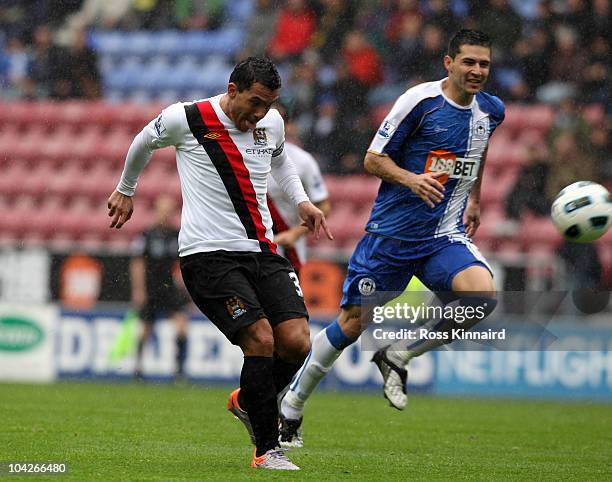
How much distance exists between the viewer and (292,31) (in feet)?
53.5

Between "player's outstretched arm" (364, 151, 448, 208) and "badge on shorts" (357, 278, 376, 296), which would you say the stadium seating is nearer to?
"badge on shorts" (357, 278, 376, 296)

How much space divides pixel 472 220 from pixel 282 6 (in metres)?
9.52

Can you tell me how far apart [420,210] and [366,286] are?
57 centimetres

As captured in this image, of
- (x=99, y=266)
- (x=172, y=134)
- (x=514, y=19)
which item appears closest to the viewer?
(x=172, y=134)

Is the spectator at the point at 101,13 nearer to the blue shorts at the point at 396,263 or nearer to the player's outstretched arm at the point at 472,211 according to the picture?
the player's outstretched arm at the point at 472,211

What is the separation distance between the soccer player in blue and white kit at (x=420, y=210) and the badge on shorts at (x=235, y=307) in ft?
5.22

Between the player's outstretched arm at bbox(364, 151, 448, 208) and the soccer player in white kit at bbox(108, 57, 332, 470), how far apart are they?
Result: 38.7 inches

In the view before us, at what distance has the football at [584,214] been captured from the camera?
721 centimetres

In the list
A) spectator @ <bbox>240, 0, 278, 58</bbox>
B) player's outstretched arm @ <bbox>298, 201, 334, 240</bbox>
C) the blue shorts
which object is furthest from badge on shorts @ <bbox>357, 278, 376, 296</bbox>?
spectator @ <bbox>240, 0, 278, 58</bbox>

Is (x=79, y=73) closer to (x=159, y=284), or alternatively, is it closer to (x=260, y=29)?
(x=260, y=29)

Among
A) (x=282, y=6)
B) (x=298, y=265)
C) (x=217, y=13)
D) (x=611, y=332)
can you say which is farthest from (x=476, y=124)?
(x=217, y=13)

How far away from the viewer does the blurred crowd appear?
14844 mm

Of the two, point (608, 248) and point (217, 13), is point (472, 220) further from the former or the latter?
point (217, 13)

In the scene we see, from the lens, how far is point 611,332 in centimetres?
1233
